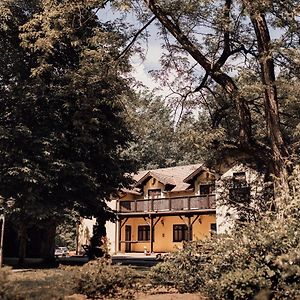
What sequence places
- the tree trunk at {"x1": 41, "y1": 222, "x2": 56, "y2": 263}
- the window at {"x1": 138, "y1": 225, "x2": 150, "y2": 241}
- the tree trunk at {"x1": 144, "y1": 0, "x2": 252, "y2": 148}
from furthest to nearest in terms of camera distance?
1. the window at {"x1": 138, "y1": 225, "x2": 150, "y2": 241}
2. the tree trunk at {"x1": 41, "y1": 222, "x2": 56, "y2": 263}
3. the tree trunk at {"x1": 144, "y1": 0, "x2": 252, "y2": 148}

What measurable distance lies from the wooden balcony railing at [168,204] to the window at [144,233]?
3.36 metres

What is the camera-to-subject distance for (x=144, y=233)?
3909cm

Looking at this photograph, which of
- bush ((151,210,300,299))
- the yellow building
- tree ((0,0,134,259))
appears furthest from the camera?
the yellow building

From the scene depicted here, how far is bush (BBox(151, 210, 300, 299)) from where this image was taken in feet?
22.5

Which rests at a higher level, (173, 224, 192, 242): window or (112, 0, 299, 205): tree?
(112, 0, 299, 205): tree

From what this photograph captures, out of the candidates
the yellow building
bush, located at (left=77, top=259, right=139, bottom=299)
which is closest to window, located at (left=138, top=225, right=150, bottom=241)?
the yellow building

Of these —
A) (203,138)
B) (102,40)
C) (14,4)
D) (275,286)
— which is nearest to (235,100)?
(203,138)

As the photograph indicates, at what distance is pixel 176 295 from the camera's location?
966 centimetres

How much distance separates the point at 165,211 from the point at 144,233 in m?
5.96

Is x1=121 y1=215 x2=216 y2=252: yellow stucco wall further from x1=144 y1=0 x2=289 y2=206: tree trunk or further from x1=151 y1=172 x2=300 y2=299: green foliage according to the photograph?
x1=151 y1=172 x2=300 y2=299: green foliage

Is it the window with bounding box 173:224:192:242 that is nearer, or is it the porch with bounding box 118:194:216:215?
the porch with bounding box 118:194:216:215

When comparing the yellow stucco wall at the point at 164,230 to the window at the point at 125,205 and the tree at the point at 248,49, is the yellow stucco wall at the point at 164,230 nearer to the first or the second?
the window at the point at 125,205

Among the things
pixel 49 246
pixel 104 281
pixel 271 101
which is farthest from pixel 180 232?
pixel 104 281

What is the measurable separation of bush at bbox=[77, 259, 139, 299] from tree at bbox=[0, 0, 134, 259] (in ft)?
25.3
